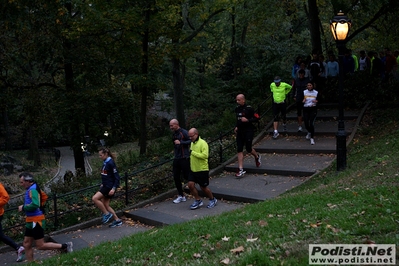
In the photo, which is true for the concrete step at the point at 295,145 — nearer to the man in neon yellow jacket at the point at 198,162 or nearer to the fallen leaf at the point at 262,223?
the man in neon yellow jacket at the point at 198,162

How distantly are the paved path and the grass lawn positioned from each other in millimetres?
1870

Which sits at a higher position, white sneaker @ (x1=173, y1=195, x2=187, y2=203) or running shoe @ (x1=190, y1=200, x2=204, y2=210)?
running shoe @ (x1=190, y1=200, x2=204, y2=210)

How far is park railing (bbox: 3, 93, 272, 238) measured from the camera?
11188 millimetres

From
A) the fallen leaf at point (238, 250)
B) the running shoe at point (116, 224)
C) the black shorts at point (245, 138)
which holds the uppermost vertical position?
the black shorts at point (245, 138)

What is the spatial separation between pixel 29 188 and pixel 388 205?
6.29 meters

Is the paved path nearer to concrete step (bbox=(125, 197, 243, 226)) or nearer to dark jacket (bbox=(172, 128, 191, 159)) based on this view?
concrete step (bbox=(125, 197, 243, 226))

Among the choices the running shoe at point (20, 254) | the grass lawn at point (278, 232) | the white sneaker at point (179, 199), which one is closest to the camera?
the grass lawn at point (278, 232)

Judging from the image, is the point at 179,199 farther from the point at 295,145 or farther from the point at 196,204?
the point at 295,145

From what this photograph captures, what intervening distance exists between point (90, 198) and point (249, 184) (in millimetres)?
4331

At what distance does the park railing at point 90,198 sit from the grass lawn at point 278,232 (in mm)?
3264

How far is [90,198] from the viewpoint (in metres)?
12.5

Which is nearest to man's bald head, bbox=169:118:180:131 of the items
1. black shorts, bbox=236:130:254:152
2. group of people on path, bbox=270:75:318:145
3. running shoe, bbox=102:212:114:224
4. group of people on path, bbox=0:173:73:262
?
black shorts, bbox=236:130:254:152

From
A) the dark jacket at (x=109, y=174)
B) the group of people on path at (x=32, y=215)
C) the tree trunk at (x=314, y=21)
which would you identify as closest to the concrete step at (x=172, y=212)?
the dark jacket at (x=109, y=174)

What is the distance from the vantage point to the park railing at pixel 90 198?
11188 millimetres
